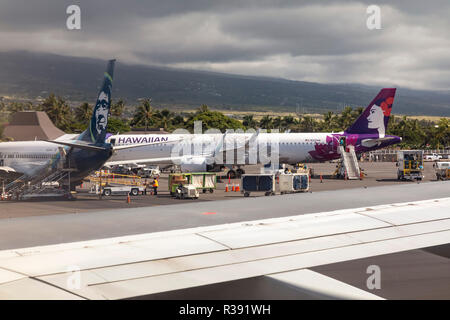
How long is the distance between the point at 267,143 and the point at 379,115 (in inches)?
533

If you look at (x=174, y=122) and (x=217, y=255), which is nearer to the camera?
(x=217, y=255)

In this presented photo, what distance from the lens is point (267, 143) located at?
5553cm

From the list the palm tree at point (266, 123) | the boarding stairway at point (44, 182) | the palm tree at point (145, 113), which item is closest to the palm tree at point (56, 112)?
the palm tree at point (145, 113)

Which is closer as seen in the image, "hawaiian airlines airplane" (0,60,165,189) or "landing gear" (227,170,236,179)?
"hawaiian airlines airplane" (0,60,165,189)

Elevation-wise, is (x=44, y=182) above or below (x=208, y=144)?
below

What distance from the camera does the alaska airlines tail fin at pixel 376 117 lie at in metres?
56.9

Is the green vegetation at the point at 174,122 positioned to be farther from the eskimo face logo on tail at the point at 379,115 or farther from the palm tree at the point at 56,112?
the eskimo face logo on tail at the point at 379,115

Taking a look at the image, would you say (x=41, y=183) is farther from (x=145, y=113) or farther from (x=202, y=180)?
(x=145, y=113)

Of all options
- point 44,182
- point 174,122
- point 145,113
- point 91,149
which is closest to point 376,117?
point 91,149

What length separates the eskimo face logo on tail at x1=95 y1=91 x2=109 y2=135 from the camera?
3641 centimetres

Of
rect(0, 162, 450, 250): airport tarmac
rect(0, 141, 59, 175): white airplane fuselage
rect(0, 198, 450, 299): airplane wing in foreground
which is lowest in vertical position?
rect(0, 198, 450, 299): airplane wing in foreground

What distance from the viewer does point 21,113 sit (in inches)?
4488

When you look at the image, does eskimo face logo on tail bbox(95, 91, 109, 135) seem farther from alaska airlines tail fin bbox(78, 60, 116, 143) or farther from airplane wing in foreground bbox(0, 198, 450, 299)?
airplane wing in foreground bbox(0, 198, 450, 299)

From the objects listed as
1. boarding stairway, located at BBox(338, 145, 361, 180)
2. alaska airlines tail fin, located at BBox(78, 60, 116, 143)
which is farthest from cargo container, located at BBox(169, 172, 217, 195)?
boarding stairway, located at BBox(338, 145, 361, 180)
